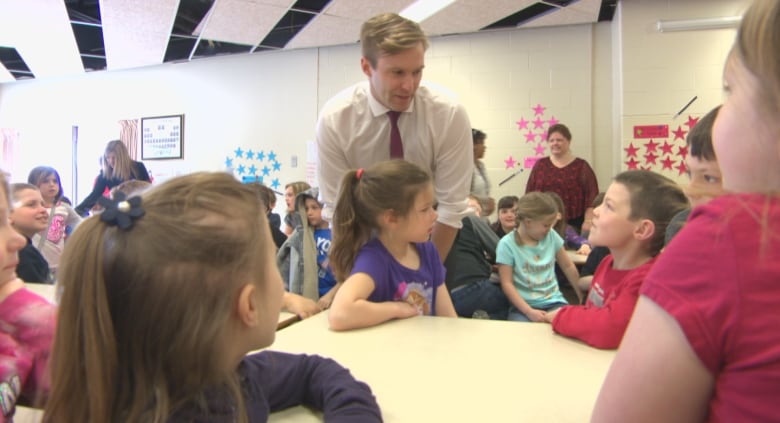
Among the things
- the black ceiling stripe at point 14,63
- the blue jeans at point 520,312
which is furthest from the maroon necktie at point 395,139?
the black ceiling stripe at point 14,63

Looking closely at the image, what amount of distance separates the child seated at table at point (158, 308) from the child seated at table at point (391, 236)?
2.29 ft

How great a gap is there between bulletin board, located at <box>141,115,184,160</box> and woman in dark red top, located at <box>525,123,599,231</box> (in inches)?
165

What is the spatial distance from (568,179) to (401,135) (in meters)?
2.77

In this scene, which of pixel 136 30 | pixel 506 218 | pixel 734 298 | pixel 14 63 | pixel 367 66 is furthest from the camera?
pixel 14 63

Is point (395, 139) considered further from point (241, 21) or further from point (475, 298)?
point (241, 21)

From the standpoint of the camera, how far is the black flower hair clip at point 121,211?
0.58 m

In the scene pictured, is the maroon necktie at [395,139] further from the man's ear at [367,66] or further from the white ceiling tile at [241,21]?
the white ceiling tile at [241,21]

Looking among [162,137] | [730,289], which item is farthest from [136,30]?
[730,289]

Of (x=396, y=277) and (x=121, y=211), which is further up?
(x=121, y=211)

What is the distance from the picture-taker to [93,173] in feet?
21.3

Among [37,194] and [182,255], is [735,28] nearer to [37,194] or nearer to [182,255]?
[182,255]

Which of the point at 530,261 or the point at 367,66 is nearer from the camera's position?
the point at 367,66

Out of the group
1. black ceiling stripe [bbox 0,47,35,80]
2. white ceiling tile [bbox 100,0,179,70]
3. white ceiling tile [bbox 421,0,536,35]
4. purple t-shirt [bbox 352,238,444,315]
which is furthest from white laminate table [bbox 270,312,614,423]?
black ceiling stripe [bbox 0,47,35,80]

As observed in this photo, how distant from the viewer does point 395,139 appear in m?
1.66
